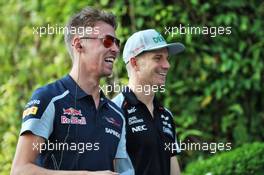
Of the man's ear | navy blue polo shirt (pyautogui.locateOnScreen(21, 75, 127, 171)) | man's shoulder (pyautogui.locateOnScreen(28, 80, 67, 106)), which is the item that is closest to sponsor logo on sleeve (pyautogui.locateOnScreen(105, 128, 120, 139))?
navy blue polo shirt (pyautogui.locateOnScreen(21, 75, 127, 171))

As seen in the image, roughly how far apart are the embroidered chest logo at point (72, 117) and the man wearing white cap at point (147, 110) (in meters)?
0.85

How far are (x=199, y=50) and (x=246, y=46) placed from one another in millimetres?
559

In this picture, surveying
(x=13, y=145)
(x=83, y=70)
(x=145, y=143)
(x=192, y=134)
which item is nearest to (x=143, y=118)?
(x=145, y=143)

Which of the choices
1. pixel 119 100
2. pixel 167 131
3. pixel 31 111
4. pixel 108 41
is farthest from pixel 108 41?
pixel 167 131

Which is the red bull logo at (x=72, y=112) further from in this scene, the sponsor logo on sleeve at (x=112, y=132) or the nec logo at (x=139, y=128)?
the nec logo at (x=139, y=128)

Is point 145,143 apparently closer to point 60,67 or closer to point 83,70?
point 83,70

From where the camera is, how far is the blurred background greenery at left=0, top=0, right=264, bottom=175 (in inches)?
317

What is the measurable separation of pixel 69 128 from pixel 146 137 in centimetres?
103

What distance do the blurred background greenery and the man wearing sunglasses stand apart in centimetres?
407

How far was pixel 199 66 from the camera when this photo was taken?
8148 mm

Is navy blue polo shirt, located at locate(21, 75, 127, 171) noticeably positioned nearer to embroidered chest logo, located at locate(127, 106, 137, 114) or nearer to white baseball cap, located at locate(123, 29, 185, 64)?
embroidered chest logo, located at locate(127, 106, 137, 114)

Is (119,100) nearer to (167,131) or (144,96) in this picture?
(144,96)

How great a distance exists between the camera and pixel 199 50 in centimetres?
823

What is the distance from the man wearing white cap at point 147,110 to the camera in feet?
14.3
